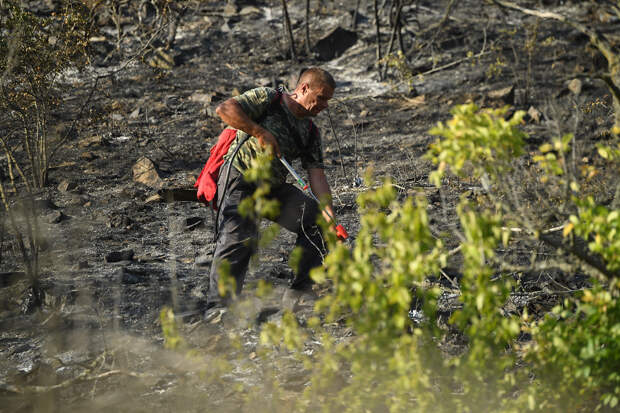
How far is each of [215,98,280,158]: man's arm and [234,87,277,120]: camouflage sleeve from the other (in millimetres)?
44

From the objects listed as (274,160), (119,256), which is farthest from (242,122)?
(119,256)

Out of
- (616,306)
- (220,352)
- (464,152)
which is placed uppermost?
(464,152)

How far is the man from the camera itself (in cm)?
405

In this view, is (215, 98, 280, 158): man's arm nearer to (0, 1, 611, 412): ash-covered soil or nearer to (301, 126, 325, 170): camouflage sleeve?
(301, 126, 325, 170): camouflage sleeve

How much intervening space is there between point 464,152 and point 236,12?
11.6 metres

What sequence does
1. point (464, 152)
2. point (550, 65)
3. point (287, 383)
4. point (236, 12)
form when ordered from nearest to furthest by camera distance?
1. point (464, 152)
2. point (287, 383)
3. point (550, 65)
4. point (236, 12)

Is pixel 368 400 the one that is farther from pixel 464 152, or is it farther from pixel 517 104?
pixel 517 104

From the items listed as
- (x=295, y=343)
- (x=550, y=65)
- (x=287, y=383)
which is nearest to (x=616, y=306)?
(x=295, y=343)

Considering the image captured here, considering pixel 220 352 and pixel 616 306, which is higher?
pixel 616 306

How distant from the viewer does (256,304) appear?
4.91 m

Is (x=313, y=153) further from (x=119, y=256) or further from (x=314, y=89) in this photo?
(x=119, y=256)

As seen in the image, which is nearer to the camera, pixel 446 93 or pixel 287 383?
pixel 287 383

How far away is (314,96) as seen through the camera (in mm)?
4074

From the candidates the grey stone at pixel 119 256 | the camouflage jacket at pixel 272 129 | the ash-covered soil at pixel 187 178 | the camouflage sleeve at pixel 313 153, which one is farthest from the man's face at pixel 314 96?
the grey stone at pixel 119 256
